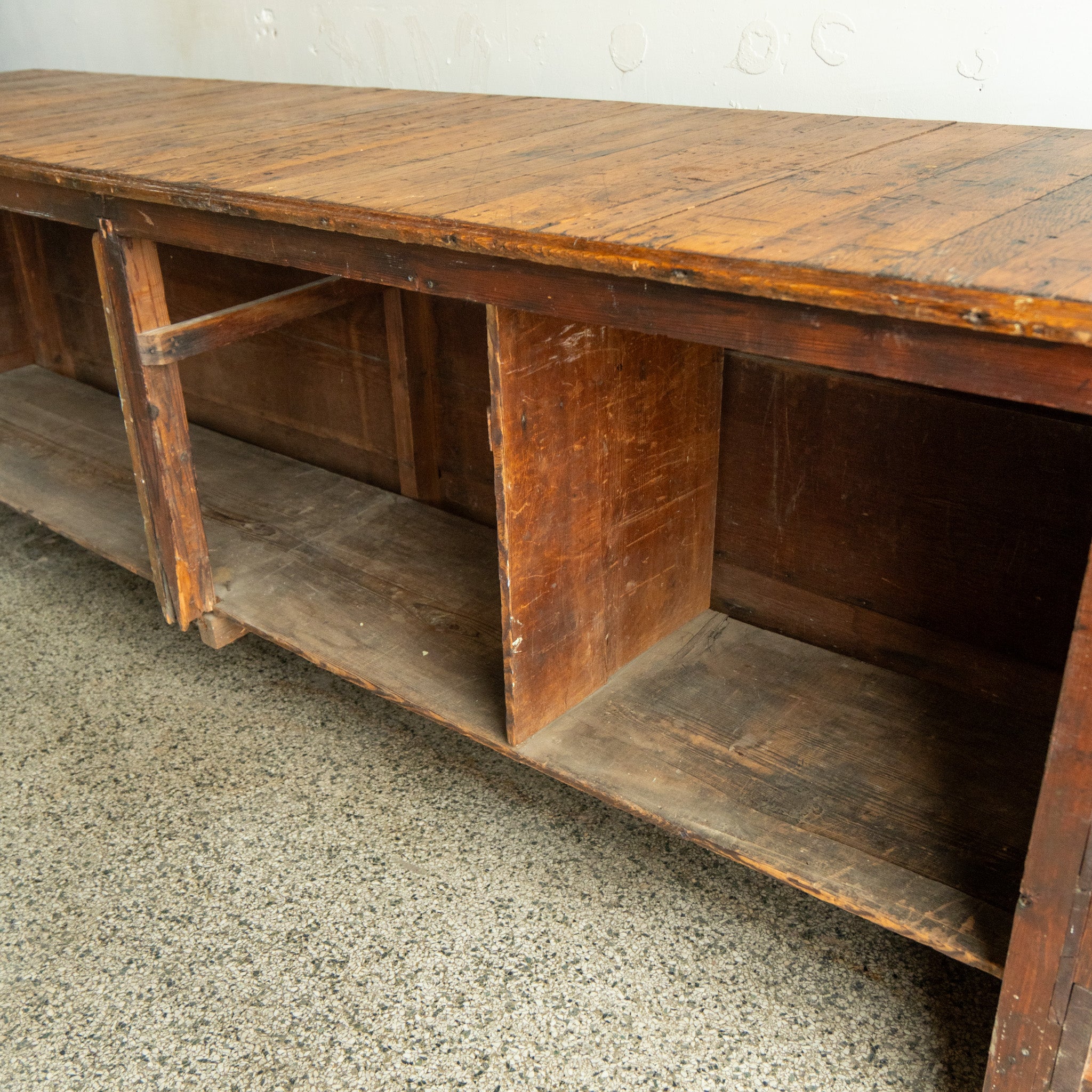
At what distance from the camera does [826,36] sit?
5.53 ft

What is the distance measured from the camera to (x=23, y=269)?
3.26 m

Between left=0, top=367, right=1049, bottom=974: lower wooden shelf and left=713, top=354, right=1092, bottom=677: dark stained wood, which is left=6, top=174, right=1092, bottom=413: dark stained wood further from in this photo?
left=0, top=367, right=1049, bottom=974: lower wooden shelf

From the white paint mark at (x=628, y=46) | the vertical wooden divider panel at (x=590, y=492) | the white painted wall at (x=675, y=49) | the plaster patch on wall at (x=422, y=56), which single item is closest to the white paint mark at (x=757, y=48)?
the white painted wall at (x=675, y=49)

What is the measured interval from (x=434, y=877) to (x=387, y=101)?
57.2 inches

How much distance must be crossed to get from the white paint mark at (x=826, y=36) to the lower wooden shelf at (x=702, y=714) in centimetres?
93

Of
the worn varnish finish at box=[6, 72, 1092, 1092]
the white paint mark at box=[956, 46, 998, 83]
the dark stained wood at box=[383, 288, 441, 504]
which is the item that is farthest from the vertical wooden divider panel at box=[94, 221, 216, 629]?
the white paint mark at box=[956, 46, 998, 83]

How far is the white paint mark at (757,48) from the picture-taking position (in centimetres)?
174

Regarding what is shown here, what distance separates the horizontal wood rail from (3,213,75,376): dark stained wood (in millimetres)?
1599

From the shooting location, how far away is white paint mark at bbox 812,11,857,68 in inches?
65.3

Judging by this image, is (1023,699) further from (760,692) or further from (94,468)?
(94,468)

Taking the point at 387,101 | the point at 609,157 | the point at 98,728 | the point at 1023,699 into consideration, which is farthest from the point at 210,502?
the point at 1023,699

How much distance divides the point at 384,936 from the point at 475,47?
1643 mm

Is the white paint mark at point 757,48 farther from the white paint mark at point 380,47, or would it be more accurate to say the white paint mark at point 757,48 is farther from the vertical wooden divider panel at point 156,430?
the vertical wooden divider panel at point 156,430

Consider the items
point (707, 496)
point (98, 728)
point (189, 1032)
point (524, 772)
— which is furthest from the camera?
point (98, 728)
